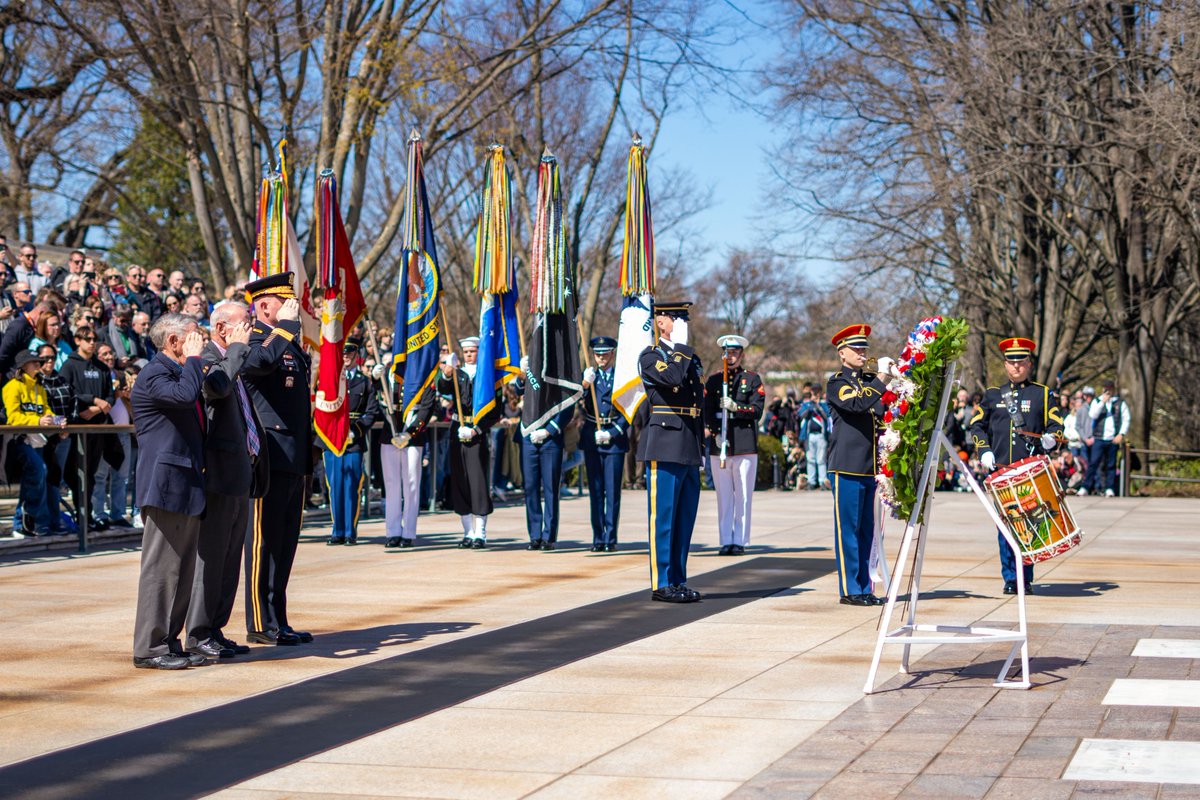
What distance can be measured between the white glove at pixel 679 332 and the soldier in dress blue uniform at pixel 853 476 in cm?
110

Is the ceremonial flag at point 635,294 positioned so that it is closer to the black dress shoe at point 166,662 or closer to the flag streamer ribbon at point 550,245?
the flag streamer ribbon at point 550,245

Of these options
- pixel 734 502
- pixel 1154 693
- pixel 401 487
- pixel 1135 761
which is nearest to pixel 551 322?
pixel 401 487

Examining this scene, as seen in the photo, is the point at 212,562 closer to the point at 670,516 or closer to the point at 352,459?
the point at 670,516

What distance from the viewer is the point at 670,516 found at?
34.5 feet

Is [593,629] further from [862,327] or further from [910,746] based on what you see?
[910,746]

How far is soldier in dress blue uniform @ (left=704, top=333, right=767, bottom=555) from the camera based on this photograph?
14.3 m

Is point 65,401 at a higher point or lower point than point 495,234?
lower

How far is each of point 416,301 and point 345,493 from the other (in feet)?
6.94

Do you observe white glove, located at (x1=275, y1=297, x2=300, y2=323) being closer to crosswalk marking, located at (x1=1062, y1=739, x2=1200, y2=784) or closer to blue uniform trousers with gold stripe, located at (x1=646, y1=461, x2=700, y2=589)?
blue uniform trousers with gold stripe, located at (x1=646, y1=461, x2=700, y2=589)

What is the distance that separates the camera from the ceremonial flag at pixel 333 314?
12.8 meters

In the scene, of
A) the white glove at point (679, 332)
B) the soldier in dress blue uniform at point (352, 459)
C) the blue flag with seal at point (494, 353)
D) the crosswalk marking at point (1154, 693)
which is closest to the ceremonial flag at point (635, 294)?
the white glove at point (679, 332)

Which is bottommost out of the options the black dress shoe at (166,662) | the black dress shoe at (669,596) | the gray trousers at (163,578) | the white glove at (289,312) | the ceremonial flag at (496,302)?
the black dress shoe at (166,662)

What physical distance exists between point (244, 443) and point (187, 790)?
310cm

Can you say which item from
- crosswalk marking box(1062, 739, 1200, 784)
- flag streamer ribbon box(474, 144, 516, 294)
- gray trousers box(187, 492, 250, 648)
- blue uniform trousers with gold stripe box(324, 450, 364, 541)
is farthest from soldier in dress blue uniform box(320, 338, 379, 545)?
crosswalk marking box(1062, 739, 1200, 784)
